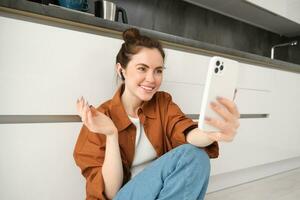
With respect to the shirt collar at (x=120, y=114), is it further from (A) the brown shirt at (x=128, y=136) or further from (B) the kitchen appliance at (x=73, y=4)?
(B) the kitchen appliance at (x=73, y=4)

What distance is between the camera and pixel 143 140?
3.07 feet

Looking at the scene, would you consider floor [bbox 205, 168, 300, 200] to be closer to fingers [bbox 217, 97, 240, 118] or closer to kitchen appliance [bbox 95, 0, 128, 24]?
fingers [bbox 217, 97, 240, 118]

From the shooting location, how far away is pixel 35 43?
0.89 m

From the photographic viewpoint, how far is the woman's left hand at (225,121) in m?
0.71

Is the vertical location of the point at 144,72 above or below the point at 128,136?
above

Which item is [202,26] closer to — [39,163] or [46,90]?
[46,90]

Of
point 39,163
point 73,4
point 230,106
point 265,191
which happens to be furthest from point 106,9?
point 265,191

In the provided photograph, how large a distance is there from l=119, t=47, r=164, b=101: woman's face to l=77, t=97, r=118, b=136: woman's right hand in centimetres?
17

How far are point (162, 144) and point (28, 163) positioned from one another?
Result: 0.44 metres

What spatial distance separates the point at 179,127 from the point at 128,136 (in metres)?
0.17

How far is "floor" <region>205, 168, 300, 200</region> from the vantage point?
4.85ft

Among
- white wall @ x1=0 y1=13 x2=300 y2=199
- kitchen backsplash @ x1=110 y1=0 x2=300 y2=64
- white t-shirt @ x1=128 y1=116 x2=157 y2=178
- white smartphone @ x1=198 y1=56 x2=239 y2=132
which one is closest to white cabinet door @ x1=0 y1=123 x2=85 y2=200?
white wall @ x1=0 y1=13 x2=300 y2=199

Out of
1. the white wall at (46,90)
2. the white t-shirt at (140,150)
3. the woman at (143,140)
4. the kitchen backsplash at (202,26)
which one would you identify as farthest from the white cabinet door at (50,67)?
the kitchen backsplash at (202,26)

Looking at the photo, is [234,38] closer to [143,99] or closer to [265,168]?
[265,168]
